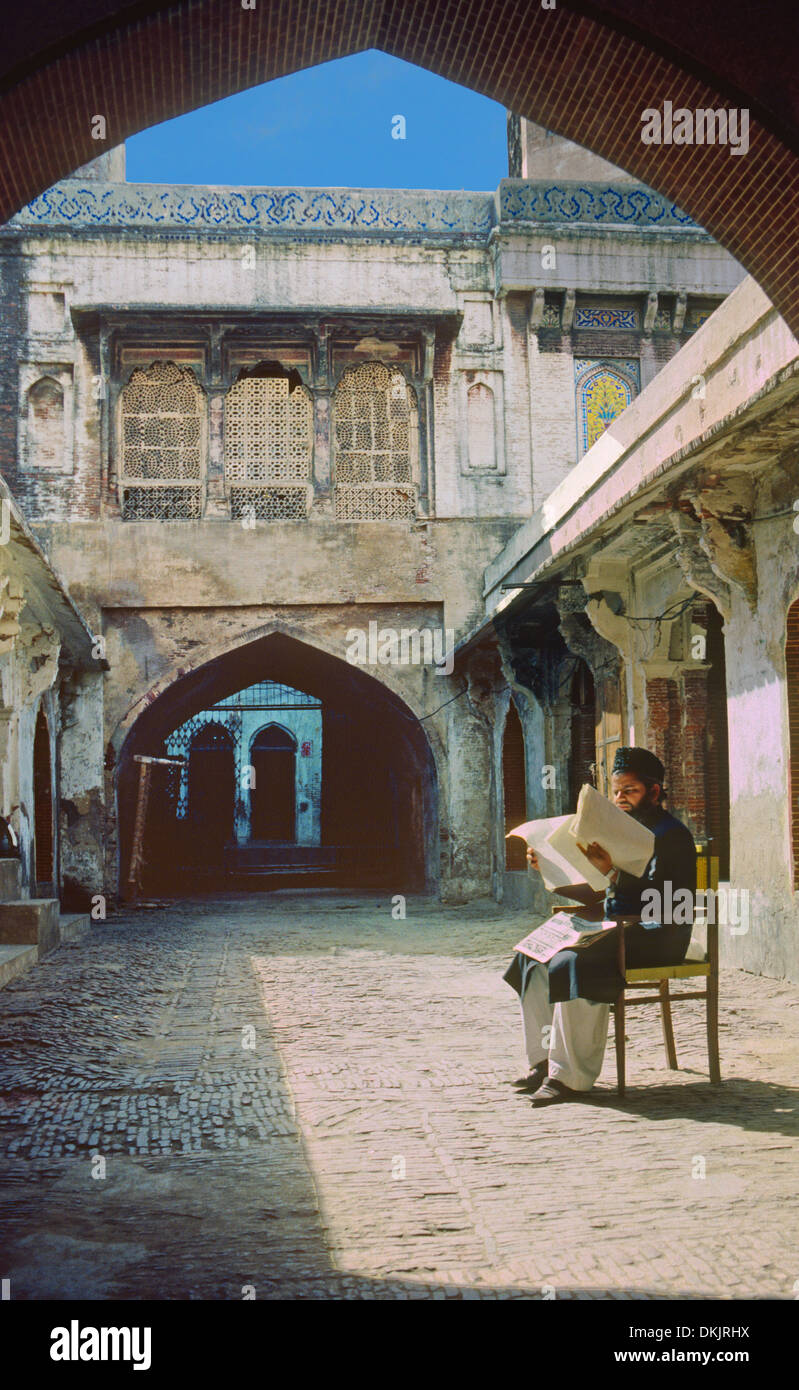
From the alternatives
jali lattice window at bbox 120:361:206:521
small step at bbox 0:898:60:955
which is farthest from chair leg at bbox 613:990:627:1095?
jali lattice window at bbox 120:361:206:521

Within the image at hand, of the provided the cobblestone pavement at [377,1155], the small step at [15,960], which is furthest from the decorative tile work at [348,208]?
the cobblestone pavement at [377,1155]

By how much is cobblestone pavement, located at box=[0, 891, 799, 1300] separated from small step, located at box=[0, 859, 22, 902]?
2946 mm

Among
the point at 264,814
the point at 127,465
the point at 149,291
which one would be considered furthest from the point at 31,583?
the point at 264,814

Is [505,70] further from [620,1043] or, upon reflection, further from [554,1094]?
[554,1094]

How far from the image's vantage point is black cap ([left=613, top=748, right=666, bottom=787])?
5.17 metres

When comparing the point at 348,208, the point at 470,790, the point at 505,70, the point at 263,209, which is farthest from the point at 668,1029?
the point at 263,209

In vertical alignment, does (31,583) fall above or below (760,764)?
above

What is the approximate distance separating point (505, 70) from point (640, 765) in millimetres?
2675

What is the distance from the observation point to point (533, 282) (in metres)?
16.2

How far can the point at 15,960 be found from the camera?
345 inches

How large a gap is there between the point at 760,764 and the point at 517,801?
7192 millimetres

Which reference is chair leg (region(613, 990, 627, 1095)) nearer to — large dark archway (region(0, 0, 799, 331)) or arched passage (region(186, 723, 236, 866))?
Answer: large dark archway (region(0, 0, 799, 331))

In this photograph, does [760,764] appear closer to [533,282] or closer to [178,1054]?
[178,1054]

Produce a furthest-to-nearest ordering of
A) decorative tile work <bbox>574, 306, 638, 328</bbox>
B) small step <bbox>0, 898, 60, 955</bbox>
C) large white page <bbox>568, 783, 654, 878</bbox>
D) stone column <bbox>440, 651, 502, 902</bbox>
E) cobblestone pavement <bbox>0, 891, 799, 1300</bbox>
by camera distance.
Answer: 1. decorative tile work <bbox>574, 306, 638, 328</bbox>
2. stone column <bbox>440, 651, 502, 902</bbox>
3. small step <bbox>0, 898, 60, 955</bbox>
4. large white page <bbox>568, 783, 654, 878</bbox>
5. cobblestone pavement <bbox>0, 891, 799, 1300</bbox>
